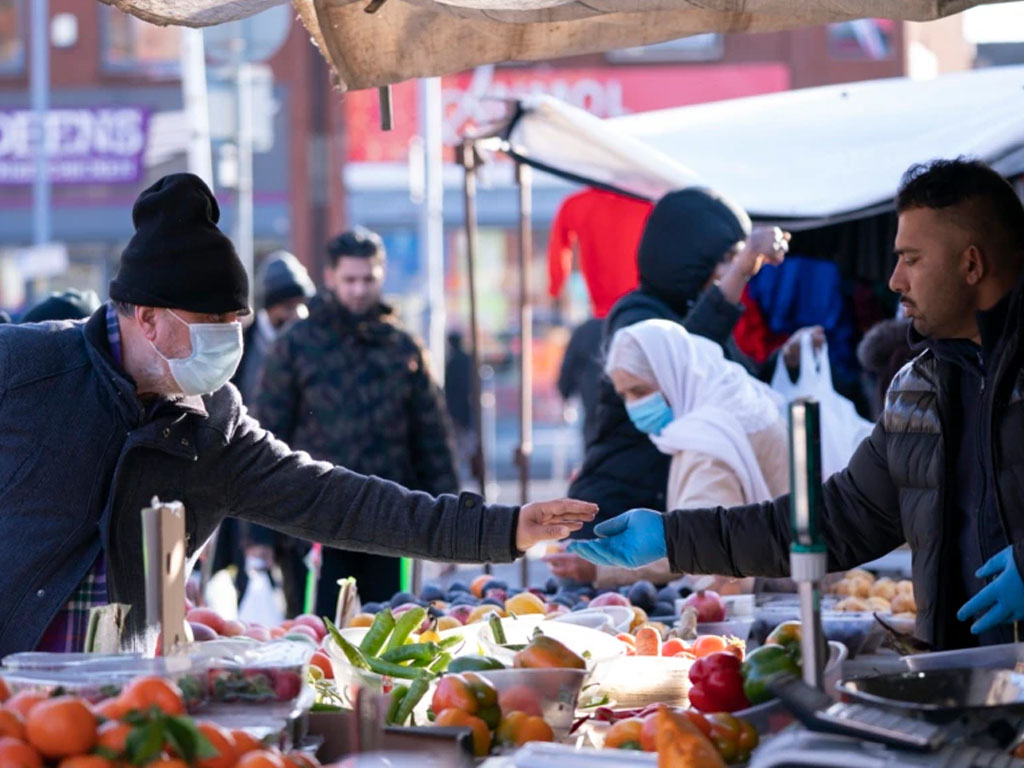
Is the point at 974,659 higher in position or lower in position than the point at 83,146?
lower

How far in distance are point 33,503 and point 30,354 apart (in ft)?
0.98

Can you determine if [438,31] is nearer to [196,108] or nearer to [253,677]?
[253,677]

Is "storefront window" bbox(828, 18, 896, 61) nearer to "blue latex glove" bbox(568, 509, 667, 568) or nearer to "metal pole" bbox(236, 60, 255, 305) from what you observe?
"metal pole" bbox(236, 60, 255, 305)

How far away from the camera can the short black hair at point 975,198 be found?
3.32 metres

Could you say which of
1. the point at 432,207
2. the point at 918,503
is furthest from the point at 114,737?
the point at 432,207

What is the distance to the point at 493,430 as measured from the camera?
20.2m

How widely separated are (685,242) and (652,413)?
0.81 metres

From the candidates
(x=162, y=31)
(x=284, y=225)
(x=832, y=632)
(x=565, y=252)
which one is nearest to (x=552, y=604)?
(x=832, y=632)

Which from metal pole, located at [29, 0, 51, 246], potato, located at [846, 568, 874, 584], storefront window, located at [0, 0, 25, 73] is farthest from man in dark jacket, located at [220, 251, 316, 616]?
storefront window, located at [0, 0, 25, 73]

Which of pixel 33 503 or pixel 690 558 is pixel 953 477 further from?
pixel 33 503

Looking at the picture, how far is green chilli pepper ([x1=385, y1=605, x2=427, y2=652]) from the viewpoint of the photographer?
330 centimetres

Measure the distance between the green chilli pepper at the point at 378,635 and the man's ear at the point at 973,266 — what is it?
4.44 ft

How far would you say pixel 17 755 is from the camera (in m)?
2.17

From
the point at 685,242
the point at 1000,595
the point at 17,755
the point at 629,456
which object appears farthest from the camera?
the point at 685,242
